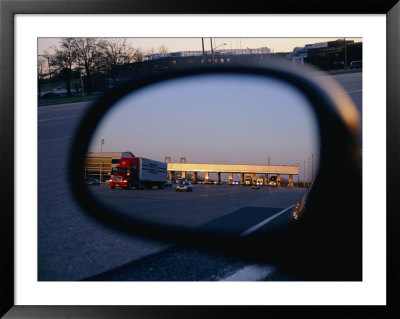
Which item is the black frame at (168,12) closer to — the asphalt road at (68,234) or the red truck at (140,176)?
the asphalt road at (68,234)

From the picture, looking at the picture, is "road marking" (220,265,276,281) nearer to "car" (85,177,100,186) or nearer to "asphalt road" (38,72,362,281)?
"asphalt road" (38,72,362,281)

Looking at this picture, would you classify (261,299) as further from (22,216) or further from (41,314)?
(22,216)

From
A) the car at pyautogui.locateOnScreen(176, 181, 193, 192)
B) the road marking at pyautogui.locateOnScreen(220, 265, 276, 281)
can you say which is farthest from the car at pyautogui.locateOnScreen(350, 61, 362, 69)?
the car at pyautogui.locateOnScreen(176, 181, 193, 192)

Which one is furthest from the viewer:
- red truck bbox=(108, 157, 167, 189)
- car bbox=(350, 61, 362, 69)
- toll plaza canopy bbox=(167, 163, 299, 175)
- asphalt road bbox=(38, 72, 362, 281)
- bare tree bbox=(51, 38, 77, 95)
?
red truck bbox=(108, 157, 167, 189)

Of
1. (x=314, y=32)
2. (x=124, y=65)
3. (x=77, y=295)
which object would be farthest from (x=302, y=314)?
(x=124, y=65)

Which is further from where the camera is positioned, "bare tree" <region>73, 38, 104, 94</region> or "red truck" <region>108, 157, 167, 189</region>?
"red truck" <region>108, 157, 167, 189</region>

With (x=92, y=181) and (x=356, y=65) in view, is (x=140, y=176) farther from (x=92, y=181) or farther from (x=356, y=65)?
(x=356, y=65)

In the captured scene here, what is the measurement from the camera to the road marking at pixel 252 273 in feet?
15.3

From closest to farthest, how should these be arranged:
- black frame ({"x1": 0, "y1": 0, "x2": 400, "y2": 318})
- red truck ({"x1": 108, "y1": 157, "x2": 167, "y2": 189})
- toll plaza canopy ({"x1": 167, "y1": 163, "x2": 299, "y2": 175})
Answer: black frame ({"x1": 0, "y1": 0, "x2": 400, "y2": 318}) < toll plaza canopy ({"x1": 167, "y1": 163, "x2": 299, "y2": 175}) < red truck ({"x1": 108, "y1": 157, "x2": 167, "y2": 189})

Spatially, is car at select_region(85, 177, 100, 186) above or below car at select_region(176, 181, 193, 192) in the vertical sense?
above

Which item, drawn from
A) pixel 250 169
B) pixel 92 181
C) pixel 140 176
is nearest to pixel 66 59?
pixel 92 181

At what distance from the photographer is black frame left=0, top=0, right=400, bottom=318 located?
4.25 metres

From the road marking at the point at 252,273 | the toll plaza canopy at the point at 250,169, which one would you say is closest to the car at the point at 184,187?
the toll plaza canopy at the point at 250,169

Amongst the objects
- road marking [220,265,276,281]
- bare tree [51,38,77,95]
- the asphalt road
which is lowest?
road marking [220,265,276,281]
